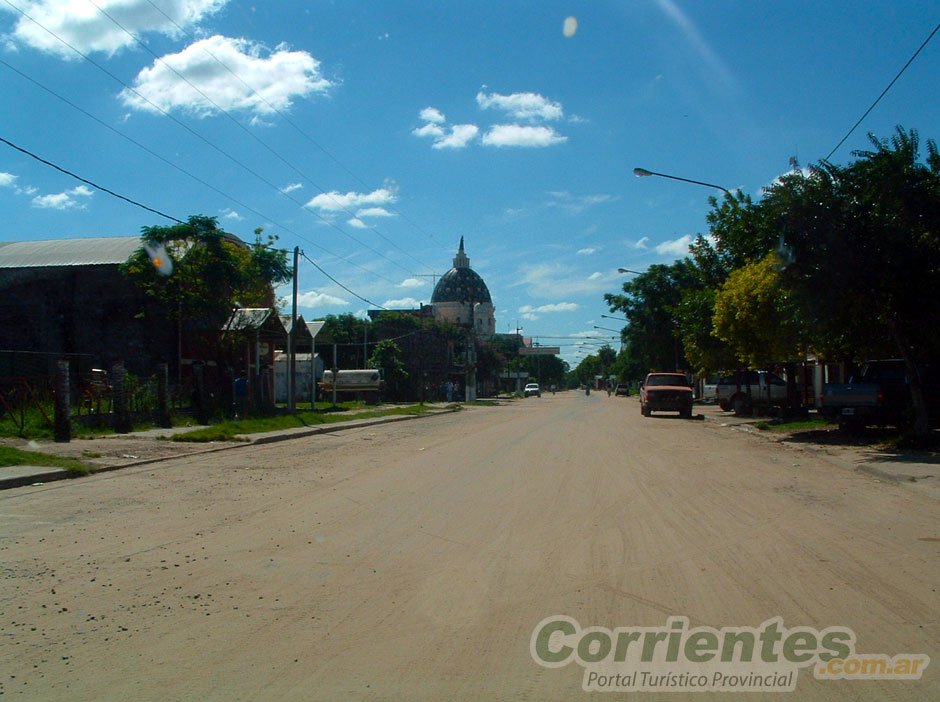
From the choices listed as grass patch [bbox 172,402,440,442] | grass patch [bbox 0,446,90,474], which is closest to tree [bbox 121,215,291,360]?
grass patch [bbox 172,402,440,442]

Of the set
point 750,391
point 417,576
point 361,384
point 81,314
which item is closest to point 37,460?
point 417,576

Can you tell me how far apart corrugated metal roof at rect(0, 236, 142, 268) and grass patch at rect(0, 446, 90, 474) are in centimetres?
2034

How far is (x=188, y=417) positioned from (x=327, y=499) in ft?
55.2

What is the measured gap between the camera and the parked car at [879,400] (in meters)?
19.1

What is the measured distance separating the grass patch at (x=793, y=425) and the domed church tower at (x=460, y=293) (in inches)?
4683

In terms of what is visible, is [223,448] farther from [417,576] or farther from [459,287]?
[459,287]

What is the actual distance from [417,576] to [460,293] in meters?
145

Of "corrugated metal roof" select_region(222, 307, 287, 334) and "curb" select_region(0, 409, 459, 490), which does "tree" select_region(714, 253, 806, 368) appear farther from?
"corrugated metal roof" select_region(222, 307, 287, 334)

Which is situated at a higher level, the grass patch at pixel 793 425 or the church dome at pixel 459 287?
the church dome at pixel 459 287

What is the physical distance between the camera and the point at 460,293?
152 metres

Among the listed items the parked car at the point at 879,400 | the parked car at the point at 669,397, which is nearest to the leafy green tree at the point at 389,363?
the parked car at the point at 669,397

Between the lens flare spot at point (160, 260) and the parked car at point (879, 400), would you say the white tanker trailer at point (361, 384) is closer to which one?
the lens flare spot at point (160, 260)

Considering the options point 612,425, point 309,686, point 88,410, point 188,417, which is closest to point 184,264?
point 188,417

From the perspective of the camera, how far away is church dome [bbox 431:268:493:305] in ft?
497
